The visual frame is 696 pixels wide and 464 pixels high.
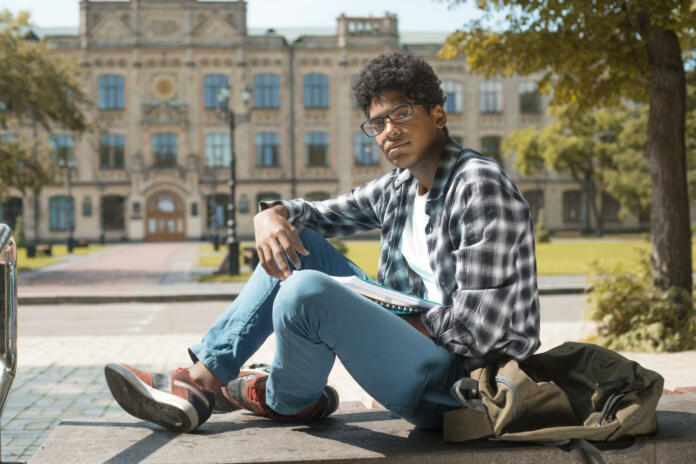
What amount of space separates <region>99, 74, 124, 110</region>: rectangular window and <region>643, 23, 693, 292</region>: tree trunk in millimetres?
39814

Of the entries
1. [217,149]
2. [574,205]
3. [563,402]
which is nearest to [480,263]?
[563,402]

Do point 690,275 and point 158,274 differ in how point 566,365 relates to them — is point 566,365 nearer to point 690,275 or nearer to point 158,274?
point 690,275

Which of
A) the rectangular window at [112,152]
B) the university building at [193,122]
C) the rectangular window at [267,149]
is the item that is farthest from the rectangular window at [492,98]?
the rectangular window at [112,152]

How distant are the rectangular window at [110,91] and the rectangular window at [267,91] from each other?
797 centimetres

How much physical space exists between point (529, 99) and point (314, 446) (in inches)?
1820

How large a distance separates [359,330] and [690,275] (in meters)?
5.63

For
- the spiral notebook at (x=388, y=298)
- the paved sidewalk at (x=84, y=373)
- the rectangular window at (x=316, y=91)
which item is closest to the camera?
the spiral notebook at (x=388, y=298)

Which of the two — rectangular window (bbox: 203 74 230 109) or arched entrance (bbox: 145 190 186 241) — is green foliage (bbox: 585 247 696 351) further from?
rectangular window (bbox: 203 74 230 109)

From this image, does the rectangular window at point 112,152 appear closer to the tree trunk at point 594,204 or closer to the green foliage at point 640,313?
the tree trunk at point 594,204

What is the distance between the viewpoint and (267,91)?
43312 mm

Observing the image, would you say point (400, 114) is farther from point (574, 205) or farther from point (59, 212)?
point (574, 205)

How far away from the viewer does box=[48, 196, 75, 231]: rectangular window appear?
42.1 metres

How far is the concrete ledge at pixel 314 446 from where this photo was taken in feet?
6.88

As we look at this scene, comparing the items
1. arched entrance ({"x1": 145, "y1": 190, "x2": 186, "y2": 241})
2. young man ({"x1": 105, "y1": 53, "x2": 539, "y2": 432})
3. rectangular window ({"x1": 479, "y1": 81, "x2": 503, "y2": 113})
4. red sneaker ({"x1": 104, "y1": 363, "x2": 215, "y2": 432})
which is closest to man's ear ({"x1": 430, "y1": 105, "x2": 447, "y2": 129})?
young man ({"x1": 105, "y1": 53, "x2": 539, "y2": 432})
